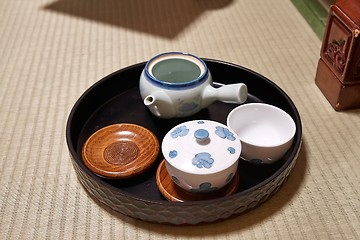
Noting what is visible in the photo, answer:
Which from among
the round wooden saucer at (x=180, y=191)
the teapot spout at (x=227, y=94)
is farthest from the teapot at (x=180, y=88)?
the round wooden saucer at (x=180, y=191)

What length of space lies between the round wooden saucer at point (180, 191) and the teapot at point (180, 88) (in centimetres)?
13

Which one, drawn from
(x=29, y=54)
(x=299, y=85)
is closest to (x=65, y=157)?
(x=29, y=54)

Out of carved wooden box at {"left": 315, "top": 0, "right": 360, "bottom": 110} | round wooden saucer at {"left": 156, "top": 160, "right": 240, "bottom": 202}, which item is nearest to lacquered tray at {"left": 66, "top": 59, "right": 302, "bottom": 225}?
round wooden saucer at {"left": 156, "top": 160, "right": 240, "bottom": 202}

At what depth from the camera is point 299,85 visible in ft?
3.59

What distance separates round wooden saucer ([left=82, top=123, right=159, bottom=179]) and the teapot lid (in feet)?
0.27

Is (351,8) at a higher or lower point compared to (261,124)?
higher

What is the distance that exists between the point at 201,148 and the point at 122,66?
0.54 metres

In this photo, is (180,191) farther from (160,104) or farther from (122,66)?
(122,66)

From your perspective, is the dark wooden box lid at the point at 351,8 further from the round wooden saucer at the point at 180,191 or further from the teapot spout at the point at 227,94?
the round wooden saucer at the point at 180,191

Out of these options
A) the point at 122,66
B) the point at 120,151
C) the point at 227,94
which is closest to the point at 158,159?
the point at 120,151

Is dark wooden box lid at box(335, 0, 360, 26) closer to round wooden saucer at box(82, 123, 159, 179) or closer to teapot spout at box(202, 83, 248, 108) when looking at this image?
teapot spout at box(202, 83, 248, 108)

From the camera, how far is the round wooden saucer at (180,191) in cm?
74

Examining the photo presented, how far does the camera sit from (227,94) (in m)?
0.83

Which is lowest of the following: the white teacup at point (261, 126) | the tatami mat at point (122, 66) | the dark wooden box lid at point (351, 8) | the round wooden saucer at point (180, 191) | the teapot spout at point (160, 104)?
the tatami mat at point (122, 66)
